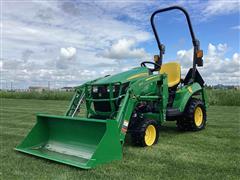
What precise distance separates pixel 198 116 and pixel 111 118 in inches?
112

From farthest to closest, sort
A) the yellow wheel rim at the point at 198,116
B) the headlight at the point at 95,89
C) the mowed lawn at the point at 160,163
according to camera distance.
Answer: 1. the yellow wheel rim at the point at 198,116
2. the headlight at the point at 95,89
3. the mowed lawn at the point at 160,163

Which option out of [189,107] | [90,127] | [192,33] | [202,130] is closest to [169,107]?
[189,107]

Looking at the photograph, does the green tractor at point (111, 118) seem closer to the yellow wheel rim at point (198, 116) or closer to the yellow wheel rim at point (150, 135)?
the yellow wheel rim at point (150, 135)

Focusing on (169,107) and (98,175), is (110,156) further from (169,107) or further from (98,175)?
(169,107)

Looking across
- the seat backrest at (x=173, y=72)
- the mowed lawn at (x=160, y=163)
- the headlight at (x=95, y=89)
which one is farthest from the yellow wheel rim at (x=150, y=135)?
the seat backrest at (x=173, y=72)

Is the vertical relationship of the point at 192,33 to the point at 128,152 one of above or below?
above

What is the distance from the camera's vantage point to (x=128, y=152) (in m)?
5.84

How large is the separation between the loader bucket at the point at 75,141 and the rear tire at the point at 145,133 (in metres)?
0.81

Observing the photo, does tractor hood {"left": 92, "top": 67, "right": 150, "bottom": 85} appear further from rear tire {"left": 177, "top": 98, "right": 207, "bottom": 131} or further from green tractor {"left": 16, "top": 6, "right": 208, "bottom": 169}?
rear tire {"left": 177, "top": 98, "right": 207, "bottom": 131}

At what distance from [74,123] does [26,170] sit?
124 centimetres

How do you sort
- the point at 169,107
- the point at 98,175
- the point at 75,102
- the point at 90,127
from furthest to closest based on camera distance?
the point at 169,107
the point at 75,102
the point at 90,127
the point at 98,175

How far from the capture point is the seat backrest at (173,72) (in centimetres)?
768

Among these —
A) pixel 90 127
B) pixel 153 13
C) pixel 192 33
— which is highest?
pixel 153 13

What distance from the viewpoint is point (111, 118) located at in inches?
242
